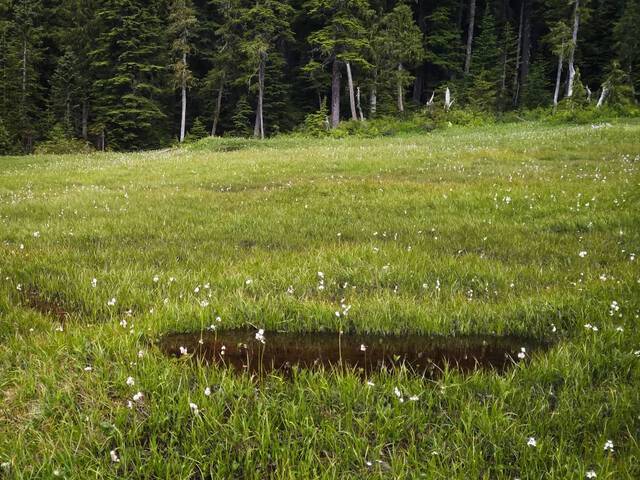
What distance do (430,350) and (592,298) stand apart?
1918mm

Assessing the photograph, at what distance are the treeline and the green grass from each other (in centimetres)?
3516

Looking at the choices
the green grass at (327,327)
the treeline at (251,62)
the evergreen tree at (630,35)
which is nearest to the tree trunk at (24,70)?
the treeline at (251,62)

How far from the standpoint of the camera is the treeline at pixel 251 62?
44688 millimetres

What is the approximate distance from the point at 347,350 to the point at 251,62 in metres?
44.5

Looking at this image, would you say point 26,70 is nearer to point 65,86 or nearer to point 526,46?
point 65,86

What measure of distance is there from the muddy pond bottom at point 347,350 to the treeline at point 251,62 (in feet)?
130

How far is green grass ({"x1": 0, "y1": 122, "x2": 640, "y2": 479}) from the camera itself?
2.69 meters

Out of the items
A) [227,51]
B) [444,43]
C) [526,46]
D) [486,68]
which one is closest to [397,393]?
[227,51]

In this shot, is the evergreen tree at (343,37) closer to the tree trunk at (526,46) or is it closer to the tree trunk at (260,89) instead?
the tree trunk at (260,89)

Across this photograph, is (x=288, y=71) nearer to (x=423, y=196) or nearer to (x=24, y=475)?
(x=423, y=196)

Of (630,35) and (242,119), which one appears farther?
(242,119)

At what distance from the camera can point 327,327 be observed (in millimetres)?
4367

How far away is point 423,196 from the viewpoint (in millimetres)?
10914

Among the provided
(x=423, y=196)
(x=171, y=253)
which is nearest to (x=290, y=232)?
(x=171, y=253)
